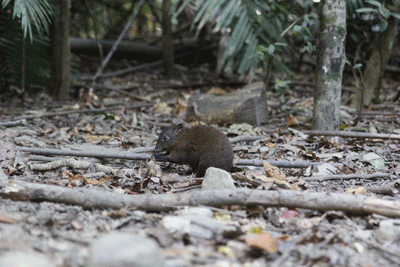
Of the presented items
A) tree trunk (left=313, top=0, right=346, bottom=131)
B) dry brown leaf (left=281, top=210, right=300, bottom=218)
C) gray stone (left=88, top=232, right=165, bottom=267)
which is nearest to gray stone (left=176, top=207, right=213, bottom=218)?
dry brown leaf (left=281, top=210, right=300, bottom=218)

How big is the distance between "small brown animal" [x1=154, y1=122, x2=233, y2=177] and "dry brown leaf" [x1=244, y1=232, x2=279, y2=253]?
4.58 ft

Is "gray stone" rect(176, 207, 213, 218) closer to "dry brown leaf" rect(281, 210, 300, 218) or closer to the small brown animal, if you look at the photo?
"dry brown leaf" rect(281, 210, 300, 218)

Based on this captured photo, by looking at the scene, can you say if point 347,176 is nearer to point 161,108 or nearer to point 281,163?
point 281,163

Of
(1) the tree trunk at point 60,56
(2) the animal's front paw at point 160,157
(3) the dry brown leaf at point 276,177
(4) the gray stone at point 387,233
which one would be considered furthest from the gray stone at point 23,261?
(1) the tree trunk at point 60,56

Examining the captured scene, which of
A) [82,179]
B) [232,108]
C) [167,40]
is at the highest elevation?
[167,40]

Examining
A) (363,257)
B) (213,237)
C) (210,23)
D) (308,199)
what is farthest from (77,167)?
(210,23)

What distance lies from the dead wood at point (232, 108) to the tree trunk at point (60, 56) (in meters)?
2.37

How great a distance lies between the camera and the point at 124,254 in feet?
5.25

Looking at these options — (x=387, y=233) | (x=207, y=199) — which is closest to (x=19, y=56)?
(x=207, y=199)

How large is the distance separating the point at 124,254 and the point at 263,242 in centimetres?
82

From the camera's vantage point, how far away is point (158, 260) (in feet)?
5.38

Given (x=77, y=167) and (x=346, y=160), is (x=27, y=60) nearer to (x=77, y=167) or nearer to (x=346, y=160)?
(x=77, y=167)

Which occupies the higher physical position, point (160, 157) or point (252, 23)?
point (252, 23)

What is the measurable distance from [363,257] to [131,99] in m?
5.83
